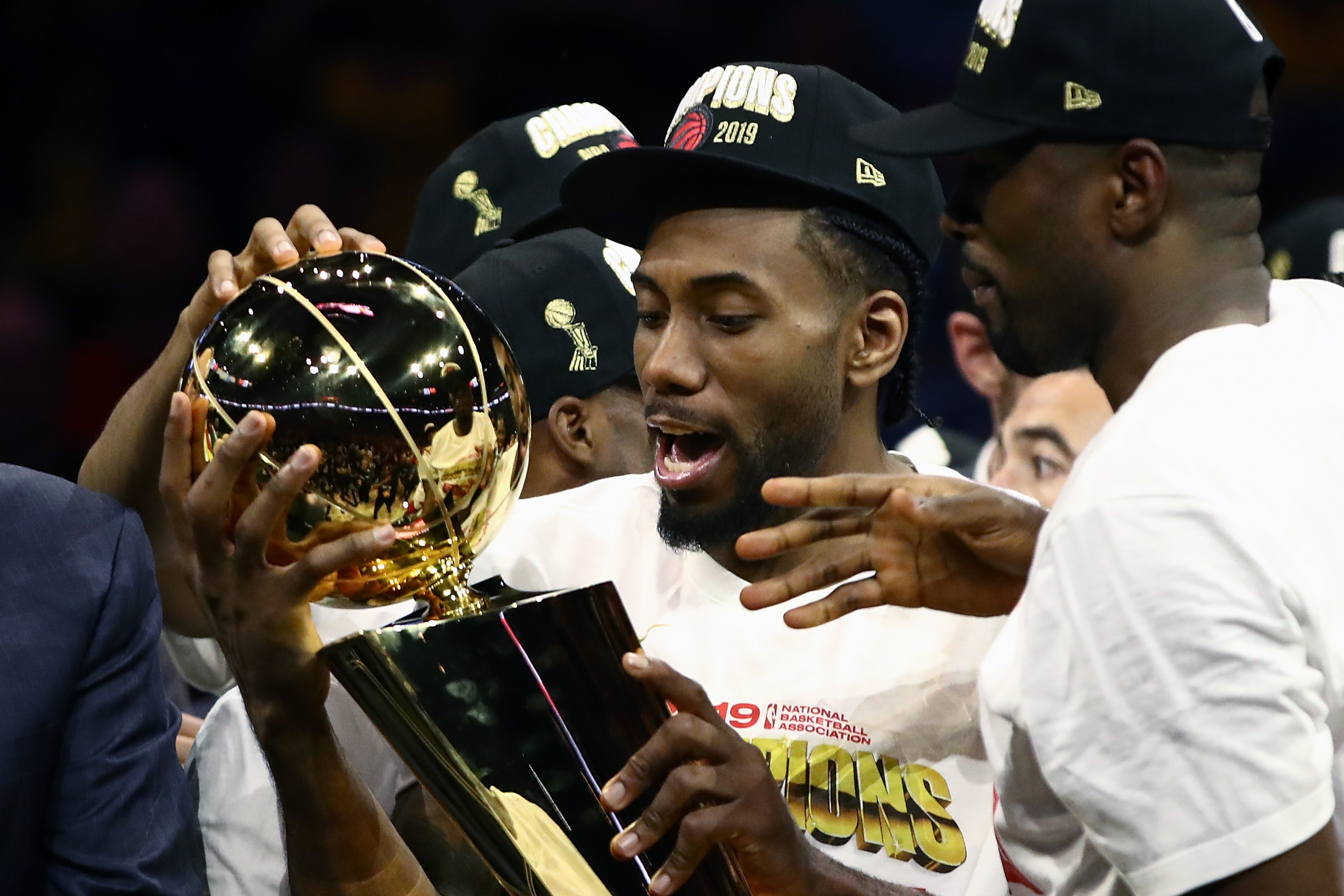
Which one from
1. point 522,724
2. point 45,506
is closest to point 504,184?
point 45,506

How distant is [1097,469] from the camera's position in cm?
144

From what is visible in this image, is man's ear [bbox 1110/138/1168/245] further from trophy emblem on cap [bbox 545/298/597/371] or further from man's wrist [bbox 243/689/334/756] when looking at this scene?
trophy emblem on cap [bbox 545/298/597/371]

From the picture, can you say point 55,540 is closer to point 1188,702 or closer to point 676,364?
point 676,364

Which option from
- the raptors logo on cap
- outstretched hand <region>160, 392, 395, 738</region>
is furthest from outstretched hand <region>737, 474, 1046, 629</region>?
the raptors logo on cap

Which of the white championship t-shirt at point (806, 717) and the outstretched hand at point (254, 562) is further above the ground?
the outstretched hand at point (254, 562)

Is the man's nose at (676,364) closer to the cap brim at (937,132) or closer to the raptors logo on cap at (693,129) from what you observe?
the raptors logo on cap at (693,129)

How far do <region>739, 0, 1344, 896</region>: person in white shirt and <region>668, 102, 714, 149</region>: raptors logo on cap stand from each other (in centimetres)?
39

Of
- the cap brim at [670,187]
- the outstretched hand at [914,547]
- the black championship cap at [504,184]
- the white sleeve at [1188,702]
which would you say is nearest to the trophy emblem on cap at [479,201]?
the black championship cap at [504,184]

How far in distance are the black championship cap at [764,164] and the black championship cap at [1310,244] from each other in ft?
5.54

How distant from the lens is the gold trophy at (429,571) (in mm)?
1517

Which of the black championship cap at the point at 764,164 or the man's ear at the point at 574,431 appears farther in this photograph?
the man's ear at the point at 574,431

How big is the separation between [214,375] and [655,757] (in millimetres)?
603

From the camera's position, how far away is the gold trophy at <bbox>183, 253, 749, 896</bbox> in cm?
152

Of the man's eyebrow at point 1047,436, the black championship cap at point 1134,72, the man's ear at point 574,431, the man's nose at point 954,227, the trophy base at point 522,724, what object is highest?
the black championship cap at point 1134,72
